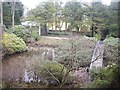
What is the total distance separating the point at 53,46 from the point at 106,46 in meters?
0.62

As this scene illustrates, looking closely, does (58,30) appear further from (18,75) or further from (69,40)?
(18,75)

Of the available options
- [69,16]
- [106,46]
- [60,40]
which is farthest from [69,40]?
[106,46]

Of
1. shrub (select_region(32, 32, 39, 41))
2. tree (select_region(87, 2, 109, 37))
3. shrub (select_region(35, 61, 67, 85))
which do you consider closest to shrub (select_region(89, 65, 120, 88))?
shrub (select_region(35, 61, 67, 85))

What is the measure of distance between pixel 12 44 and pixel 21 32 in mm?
185

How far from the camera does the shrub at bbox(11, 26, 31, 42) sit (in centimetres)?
251

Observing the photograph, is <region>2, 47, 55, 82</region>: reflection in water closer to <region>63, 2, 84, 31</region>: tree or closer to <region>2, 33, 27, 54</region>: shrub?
<region>2, 33, 27, 54</region>: shrub

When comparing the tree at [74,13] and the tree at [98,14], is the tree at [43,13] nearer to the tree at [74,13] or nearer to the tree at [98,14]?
the tree at [74,13]

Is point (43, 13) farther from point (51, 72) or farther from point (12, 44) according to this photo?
point (51, 72)

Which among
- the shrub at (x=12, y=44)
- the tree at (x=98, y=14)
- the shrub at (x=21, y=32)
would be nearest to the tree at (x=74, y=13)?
the tree at (x=98, y=14)

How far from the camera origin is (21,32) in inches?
99.1

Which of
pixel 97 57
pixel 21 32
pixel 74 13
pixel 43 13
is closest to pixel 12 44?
pixel 21 32

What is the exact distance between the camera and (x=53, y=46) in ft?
8.25

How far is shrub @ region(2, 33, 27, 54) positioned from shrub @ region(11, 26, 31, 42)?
41 mm

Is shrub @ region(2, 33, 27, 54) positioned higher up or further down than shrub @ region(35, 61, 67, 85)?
higher up
